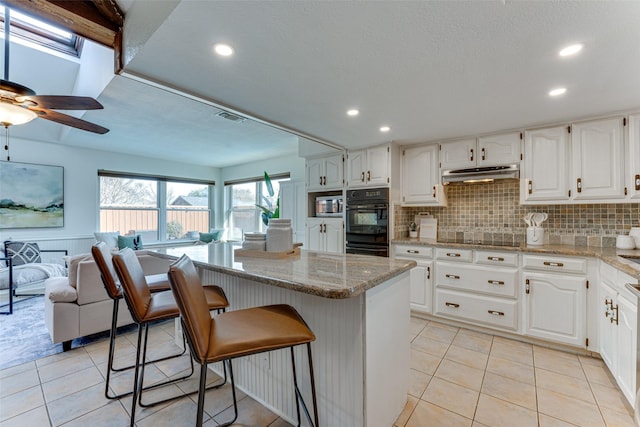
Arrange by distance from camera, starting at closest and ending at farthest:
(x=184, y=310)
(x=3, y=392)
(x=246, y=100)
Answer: (x=184, y=310), (x=3, y=392), (x=246, y=100)

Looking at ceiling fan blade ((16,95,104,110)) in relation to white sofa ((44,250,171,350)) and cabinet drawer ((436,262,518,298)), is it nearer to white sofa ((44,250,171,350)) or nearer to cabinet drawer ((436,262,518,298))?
white sofa ((44,250,171,350))

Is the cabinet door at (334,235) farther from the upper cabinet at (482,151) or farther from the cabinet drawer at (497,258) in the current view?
the cabinet drawer at (497,258)

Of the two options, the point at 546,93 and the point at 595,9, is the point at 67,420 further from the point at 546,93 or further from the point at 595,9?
the point at 546,93

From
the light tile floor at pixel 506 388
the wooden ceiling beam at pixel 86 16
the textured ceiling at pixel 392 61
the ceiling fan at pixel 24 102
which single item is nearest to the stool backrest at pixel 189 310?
the textured ceiling at pixel 392 61

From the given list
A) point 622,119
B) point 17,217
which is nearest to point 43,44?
point 17,217

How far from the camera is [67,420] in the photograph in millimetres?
1610

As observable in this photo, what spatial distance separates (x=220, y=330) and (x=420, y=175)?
301cm

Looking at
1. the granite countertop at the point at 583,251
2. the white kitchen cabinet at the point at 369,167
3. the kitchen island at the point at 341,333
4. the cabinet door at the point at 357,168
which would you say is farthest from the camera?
the cabinet door at the point at 357,168

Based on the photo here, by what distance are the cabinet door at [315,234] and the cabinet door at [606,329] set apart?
2837 mm

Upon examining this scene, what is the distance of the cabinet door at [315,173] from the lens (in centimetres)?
397

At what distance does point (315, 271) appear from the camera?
1.39m

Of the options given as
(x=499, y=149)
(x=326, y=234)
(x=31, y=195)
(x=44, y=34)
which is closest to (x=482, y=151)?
(x=499, y=149)

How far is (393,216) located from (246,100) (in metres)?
2.14

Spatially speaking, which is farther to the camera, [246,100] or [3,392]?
[246,100]
